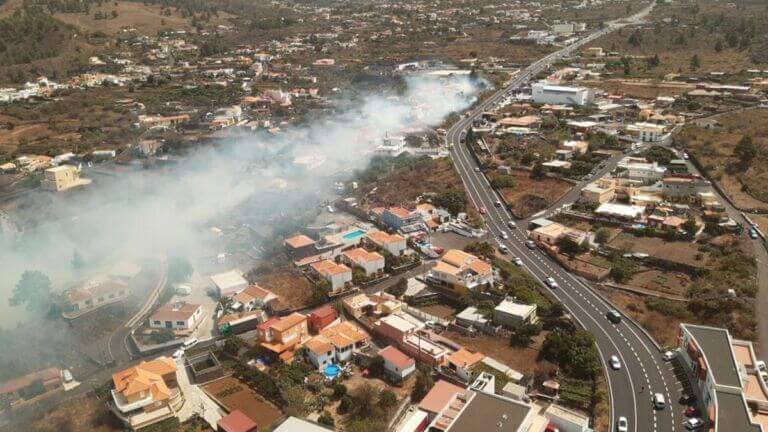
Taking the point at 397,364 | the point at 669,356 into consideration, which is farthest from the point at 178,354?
the point at 669,356

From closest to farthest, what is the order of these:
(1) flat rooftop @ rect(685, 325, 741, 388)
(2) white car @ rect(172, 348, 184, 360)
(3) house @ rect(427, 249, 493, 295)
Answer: (1) flat rooftop @ rect(685, 325, 741, 388) → (2) white car @ rect(172, 348, 184, 360) → (3) house @ rect(427, 249, 493, 295)

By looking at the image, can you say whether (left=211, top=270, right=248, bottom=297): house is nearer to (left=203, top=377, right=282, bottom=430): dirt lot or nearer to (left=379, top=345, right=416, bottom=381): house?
(left=203, top=377, right=282, bottom=430): dirt lot

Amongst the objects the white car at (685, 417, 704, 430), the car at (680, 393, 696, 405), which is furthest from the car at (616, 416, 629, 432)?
the car at (680, 393, 696, 405)

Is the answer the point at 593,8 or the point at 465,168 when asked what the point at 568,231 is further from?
the point at 593,8

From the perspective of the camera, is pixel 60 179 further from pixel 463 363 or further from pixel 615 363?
pixel 615 363

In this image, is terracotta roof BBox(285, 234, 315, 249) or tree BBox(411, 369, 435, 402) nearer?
tree BBox(411, 369, 435, 402)

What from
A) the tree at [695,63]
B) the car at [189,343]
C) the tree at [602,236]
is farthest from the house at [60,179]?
the tree at [695,63]

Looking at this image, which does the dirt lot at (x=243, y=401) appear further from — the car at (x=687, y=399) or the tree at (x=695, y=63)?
the tree at (x=695, y=63)
